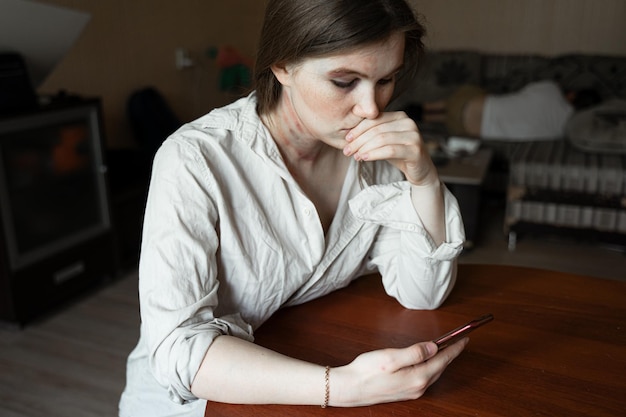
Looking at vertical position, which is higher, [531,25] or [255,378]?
[531,25]

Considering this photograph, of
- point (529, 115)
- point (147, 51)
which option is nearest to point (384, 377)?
point (147, 51)

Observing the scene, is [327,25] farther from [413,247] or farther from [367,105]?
[413,247]

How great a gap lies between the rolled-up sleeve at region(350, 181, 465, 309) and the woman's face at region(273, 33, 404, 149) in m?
0.15

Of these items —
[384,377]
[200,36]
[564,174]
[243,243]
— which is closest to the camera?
[384,377]

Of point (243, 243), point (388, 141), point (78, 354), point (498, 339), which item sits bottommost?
point (78, 354)

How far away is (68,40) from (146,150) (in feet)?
2.96

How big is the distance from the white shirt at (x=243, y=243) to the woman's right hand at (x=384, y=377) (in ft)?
0.59

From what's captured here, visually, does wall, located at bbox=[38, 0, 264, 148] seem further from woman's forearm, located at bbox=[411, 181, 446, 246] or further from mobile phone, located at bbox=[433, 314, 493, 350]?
mobile phone, located at bbox=[433, 314, 493, 350]

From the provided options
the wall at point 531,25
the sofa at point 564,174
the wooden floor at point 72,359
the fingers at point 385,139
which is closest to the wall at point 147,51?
the wooden floor at point 72,359

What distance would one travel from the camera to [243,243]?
961 mm

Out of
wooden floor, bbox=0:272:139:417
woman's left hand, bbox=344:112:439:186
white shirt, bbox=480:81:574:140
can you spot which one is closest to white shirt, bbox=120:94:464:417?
woman's left hand, bbox=344:112:439:186

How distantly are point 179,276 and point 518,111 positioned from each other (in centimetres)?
363

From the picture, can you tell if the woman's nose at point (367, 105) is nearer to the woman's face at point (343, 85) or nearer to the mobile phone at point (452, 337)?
the woman's face at point (343, 85)

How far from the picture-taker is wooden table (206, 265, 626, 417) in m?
0.74
